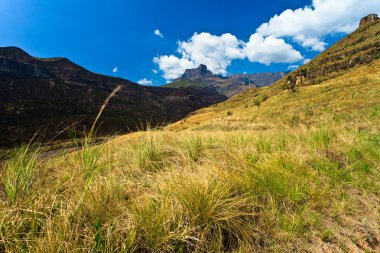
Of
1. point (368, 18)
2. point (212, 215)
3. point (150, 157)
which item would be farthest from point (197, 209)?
point (368, 18)

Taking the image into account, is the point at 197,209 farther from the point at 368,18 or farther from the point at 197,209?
the point at 368,18

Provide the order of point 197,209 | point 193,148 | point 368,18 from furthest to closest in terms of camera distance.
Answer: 1. point 368,18
2. point 193,148
3. point 197,209

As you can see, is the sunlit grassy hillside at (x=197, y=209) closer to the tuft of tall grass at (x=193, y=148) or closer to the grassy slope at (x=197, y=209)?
the grassy slope at (x=197, y=209)

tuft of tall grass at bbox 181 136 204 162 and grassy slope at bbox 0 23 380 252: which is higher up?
tuft of tall grass at bbox 181 136 204 162

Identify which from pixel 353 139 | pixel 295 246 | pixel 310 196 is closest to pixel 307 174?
pixel 310 196

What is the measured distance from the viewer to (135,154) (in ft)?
14.0

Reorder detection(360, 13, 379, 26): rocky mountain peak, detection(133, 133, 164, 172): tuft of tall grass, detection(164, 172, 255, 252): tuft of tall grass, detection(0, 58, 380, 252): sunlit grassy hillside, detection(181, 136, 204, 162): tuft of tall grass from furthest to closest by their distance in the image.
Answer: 1. detection(360, 13, 379, 26): rocky mountain peak
2. detection(181, 136, 204, 162): tuft of tall grass
3. detection(133, 133, 164, 172): tuft of tall grass
4. detection(164, 172, 255, 252): tuft of tall grass
5. detection(0, 58, 380, 252): sunlit grassy hillside

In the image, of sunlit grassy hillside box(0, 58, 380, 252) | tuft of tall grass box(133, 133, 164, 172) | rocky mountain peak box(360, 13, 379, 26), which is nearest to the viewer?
sunlit grassy hillside box(0, 58, 380, 252)

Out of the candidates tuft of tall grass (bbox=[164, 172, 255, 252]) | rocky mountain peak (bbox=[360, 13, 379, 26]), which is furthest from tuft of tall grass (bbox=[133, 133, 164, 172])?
rocky mountain peak (bbox=[360, 13, 379, 26])

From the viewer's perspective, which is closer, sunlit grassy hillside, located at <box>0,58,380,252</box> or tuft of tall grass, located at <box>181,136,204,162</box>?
sunlit grassy hillside, located at <box>0,58,380,252</box>

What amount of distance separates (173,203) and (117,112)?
516 feet

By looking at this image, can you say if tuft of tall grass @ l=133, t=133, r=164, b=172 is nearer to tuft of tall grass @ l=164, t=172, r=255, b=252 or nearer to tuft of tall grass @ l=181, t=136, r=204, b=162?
tuft of tall grass @ l=181, t=136, r=204, b=162

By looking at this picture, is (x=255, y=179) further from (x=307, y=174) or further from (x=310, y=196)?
(x=307, y=174)

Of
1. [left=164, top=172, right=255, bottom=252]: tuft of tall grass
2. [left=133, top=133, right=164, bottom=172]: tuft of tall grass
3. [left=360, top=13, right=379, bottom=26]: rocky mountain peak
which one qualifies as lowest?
[left=164, top=172, right=255, bottom=252]: tuft of tall grass
